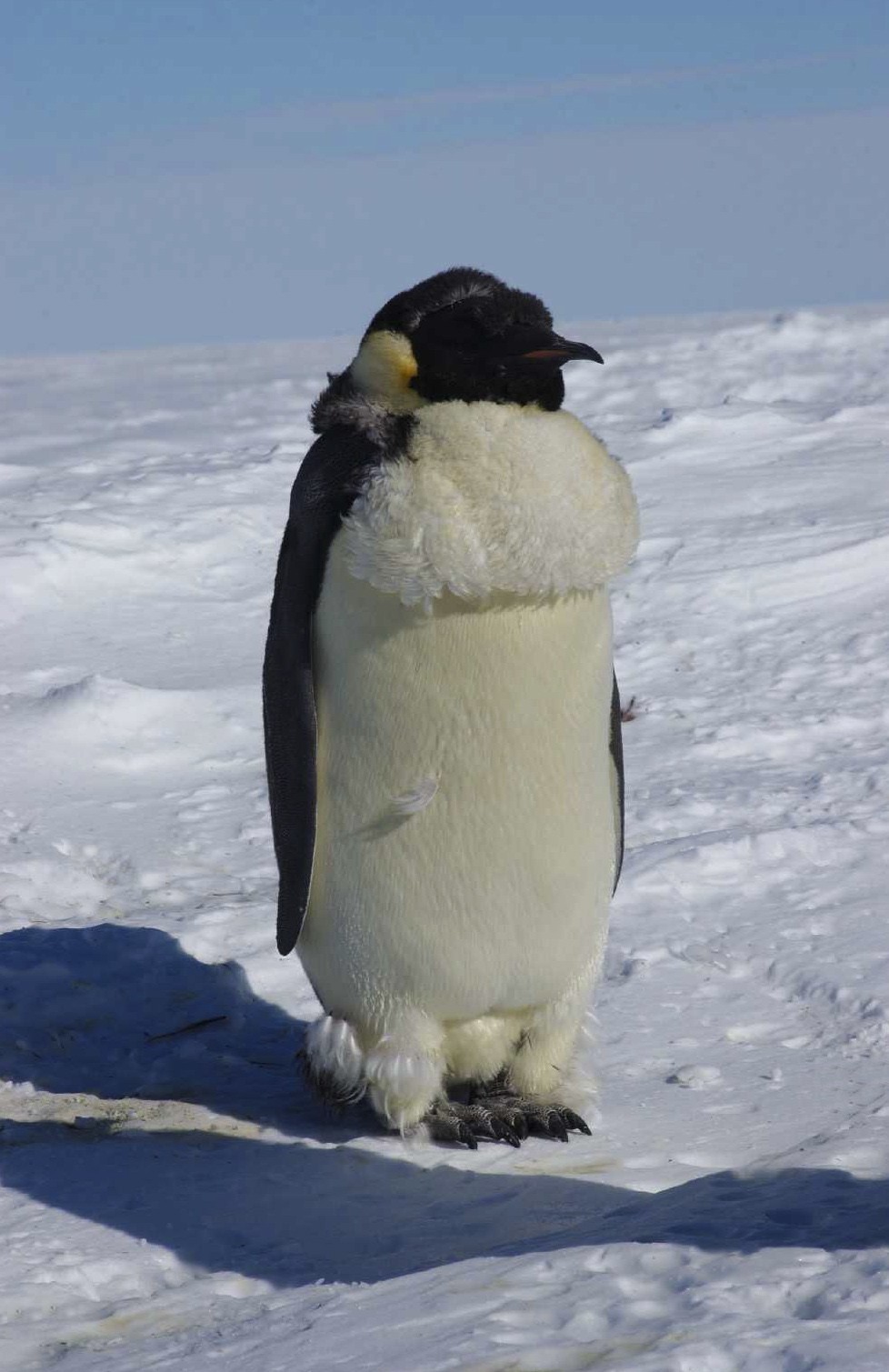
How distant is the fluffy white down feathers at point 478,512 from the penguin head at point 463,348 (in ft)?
0.13

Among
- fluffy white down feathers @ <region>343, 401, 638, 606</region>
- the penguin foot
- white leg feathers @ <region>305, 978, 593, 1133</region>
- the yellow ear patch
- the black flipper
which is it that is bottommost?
the penguin foot

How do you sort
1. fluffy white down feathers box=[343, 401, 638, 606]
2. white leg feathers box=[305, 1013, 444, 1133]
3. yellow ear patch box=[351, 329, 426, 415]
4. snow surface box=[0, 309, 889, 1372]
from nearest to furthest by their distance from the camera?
snow surface box=[0, 309, 889, 1372], fluffy white down feathers box=[343, 401, 638, 606], yellow ear patch box=[351, 329, 426, 415], white leg feathers box=[305, 1013, 444, 1133]

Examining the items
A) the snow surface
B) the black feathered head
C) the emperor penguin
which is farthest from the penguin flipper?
the snow surface

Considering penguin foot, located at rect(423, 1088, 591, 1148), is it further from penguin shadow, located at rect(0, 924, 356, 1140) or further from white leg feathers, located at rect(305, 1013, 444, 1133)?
penguin shadow, located at rect(0, 924, 356, 1140)

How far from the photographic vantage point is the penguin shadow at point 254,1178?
2.17 m

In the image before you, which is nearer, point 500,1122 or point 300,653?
point 300,653

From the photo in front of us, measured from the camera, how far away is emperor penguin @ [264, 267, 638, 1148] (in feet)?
8.04

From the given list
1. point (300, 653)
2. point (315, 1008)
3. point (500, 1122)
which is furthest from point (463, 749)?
point (315, 1008)

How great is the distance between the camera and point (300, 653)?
262 cm

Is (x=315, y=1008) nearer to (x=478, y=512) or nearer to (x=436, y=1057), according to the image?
(x=436, y=1057)

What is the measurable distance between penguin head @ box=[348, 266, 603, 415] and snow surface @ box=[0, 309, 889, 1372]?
118cm

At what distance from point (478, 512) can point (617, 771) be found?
2.54 feet

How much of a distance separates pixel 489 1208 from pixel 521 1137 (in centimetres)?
30

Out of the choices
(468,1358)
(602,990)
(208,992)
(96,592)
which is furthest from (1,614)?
(468,1358)
